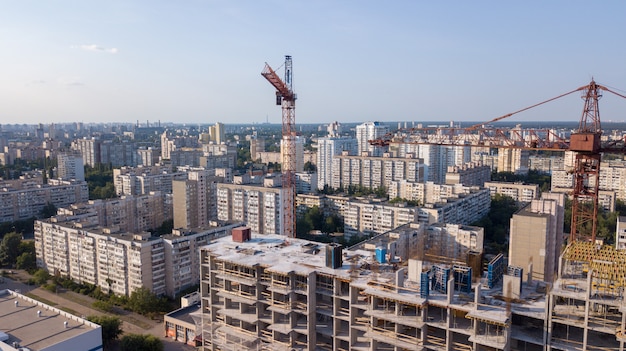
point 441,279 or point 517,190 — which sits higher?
point 441,279

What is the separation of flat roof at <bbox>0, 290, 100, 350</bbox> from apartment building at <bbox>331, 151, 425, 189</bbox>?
23.7 m

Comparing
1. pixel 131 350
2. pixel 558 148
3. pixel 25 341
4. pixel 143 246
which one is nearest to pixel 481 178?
pixel 558 148

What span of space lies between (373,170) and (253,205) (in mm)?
14094

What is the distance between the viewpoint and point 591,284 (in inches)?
211

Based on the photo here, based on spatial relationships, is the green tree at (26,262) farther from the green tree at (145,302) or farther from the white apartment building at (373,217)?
the white apartment building at (373,217)

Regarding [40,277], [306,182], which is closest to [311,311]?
[40,277]

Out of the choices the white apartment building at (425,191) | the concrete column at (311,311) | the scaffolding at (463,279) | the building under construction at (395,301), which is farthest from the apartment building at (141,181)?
the scaffolding at (463,279)

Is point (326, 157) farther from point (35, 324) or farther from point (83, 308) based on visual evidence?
point (35, 324)

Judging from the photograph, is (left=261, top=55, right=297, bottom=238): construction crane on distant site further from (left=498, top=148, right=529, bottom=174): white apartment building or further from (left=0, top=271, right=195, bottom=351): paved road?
(left=498, top=148, right=529, bottom=174): white apartment building

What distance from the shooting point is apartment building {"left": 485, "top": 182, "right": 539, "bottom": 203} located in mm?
26234

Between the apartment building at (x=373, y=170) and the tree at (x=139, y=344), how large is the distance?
72.5 feet

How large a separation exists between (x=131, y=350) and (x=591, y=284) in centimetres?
914

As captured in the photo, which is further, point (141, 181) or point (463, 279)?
point (141, 181)

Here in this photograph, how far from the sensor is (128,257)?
559 inches
